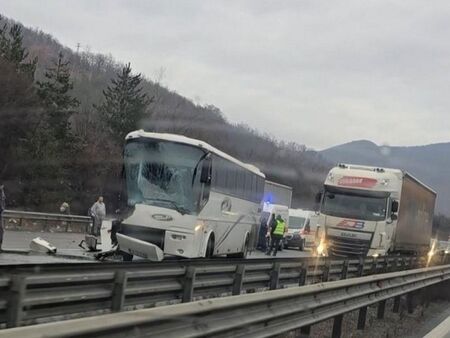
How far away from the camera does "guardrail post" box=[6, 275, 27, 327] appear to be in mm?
5465

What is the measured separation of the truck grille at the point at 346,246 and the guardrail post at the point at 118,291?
1849 centimetres

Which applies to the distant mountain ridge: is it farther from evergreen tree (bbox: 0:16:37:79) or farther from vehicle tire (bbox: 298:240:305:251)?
evergreen tree (bbox: 0:16:37:79)

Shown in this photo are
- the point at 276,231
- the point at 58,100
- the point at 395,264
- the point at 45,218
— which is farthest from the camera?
the point at 58,100

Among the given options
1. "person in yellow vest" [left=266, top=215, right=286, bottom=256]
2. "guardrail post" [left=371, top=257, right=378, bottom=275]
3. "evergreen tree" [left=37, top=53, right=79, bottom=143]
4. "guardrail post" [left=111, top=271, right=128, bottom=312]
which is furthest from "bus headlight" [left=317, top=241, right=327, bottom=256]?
"evergreen tree" [left=37, top=53, right=79, bottom=143]

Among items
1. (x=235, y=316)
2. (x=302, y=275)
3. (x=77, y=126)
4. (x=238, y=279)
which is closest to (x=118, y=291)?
(x=235, y=316)

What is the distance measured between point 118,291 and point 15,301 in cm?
154

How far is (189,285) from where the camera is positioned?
826 cm

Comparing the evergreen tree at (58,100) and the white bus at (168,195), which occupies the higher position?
→ the evergreen tree at (58,100)

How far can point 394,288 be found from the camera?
43.1 ft

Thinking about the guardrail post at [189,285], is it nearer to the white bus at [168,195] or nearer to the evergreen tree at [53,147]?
the white bus at [168,195]

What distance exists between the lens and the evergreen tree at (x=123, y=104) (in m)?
66.7

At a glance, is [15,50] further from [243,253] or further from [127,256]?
[127,256]

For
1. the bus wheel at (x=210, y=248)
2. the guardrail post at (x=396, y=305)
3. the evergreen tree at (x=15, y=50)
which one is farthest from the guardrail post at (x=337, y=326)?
the evergreen tree at (x=15, y=50)

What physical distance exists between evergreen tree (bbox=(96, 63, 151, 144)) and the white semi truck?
134ft
